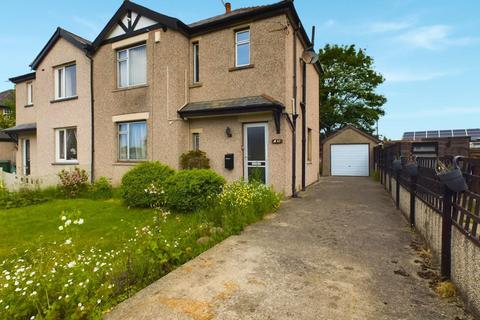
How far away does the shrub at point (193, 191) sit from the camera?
7180 mm

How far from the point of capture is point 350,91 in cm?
2884

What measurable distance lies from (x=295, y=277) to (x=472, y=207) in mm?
2088

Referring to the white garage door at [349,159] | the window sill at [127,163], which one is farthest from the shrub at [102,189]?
the white garage door at [349,159]

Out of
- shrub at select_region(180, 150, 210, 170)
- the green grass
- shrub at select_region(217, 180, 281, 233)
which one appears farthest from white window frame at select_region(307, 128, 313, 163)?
the green grass

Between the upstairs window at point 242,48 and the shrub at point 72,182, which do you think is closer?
the upstairs window at point 242,48

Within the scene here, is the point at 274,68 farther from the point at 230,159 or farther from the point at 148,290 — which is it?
the point at 148,290

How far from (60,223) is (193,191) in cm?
350

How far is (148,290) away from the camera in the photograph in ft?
10.0

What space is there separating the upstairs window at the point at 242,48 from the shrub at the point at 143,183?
477cm

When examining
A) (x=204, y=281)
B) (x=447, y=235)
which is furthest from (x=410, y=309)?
(x=204, y=281)

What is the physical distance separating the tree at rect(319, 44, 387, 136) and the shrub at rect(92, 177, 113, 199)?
23.8 metres

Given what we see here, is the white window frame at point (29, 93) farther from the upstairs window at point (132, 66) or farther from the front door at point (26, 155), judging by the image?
the upstairs window at point (132, 66)

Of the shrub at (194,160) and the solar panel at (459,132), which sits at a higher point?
the solar panel at (459,132)

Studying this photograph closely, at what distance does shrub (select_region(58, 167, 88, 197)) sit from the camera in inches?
427
